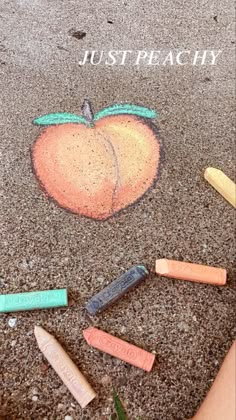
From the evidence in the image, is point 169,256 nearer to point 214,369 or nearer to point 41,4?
point 214,369

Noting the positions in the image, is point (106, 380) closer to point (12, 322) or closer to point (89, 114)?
point (12, 322)

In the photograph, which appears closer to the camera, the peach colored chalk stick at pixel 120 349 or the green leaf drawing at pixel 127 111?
the peach colored chalk stick at pixel 120 349

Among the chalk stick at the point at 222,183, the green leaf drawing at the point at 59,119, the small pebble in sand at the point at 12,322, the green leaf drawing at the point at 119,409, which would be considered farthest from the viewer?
the green leaf drawing at the point at 59,119

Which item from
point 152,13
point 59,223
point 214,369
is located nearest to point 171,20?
point 152,13

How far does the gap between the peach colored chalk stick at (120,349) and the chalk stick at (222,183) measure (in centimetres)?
49

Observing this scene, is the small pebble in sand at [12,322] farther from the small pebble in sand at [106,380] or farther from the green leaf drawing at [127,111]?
the green leaf drawing at [127,111]

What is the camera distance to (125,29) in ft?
6.35

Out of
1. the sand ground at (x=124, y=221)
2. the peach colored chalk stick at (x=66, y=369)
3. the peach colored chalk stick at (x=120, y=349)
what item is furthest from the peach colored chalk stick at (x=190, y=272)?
the peach colored chalk stick at (x=66, y=369)

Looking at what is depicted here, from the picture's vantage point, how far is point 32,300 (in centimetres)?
132

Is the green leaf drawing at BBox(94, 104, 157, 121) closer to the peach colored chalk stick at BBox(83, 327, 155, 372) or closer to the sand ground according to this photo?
the sand ground

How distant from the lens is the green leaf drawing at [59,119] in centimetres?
166

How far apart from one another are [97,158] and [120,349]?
0.57 metres

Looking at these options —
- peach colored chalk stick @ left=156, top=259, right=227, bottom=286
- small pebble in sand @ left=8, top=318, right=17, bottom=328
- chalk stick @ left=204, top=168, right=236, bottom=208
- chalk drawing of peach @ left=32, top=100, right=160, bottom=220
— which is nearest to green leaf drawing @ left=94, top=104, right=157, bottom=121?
chalk drawing of peach @ left=32, top=100, right=160, bottom=220

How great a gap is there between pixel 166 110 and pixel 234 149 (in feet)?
0.80
